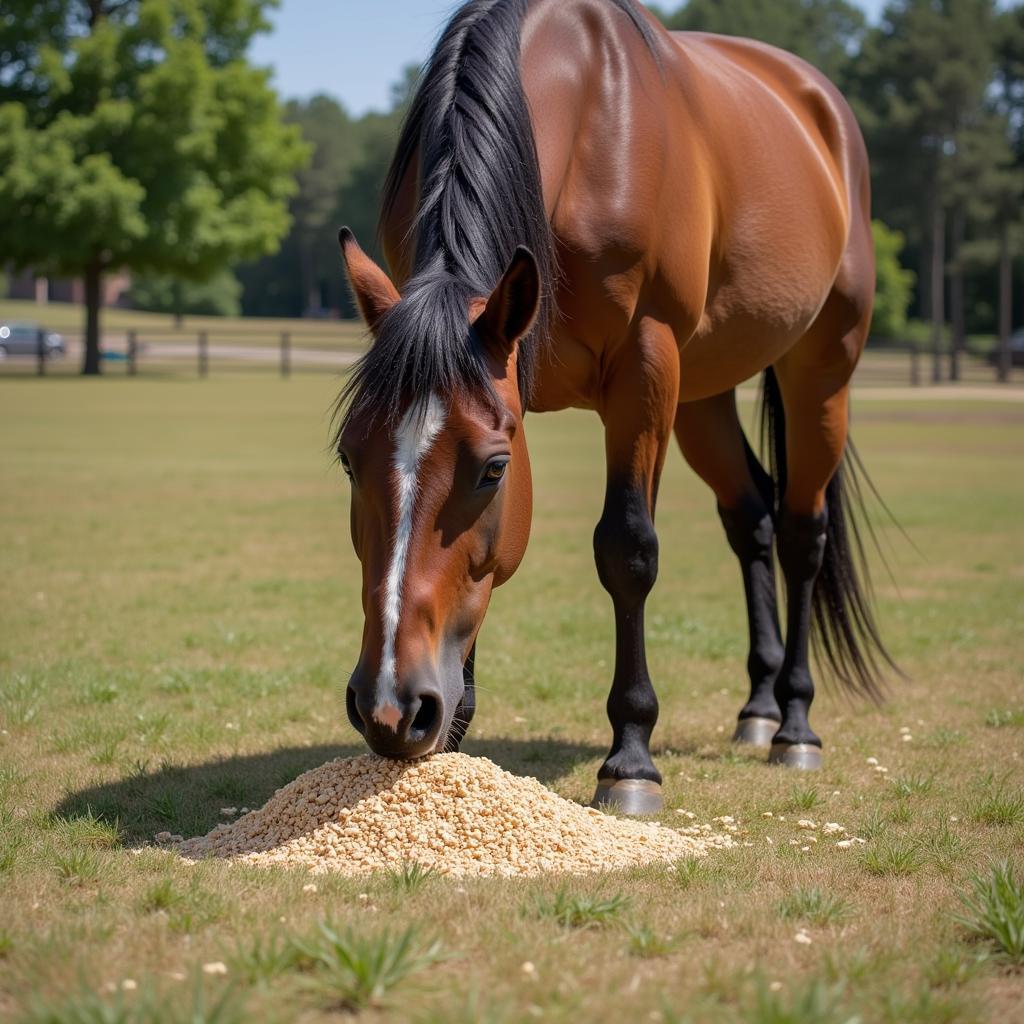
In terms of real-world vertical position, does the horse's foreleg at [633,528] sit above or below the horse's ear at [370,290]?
below

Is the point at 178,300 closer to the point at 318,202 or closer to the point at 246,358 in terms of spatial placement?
the point at 318,202

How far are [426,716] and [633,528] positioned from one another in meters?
1.51

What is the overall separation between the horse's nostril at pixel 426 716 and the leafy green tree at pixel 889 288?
209 ft

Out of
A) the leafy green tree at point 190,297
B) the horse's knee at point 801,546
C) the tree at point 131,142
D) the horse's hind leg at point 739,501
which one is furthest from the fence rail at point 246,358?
the horse's knee at point 801,546

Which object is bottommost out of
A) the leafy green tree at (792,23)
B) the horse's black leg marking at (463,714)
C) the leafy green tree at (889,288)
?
the horse's black leg marking at (463,714)

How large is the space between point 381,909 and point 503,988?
66cm

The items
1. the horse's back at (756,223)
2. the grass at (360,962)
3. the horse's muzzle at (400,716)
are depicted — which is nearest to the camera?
the grass at (360,962)

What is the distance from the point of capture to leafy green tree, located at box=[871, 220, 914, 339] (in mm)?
65000

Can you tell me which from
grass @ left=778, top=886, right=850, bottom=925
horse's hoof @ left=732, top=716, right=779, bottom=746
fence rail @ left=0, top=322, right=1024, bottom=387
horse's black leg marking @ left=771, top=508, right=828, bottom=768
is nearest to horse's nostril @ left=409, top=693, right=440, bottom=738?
grass @ left=778, top=886, right=850, bottom=925

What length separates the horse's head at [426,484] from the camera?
12.0ft

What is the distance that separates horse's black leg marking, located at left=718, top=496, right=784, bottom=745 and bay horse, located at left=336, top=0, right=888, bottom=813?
0.05ft

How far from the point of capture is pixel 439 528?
3838 mm

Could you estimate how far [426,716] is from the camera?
372cm

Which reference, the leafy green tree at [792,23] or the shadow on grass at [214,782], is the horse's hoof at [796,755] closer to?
the shadow on grass at [214,782]
